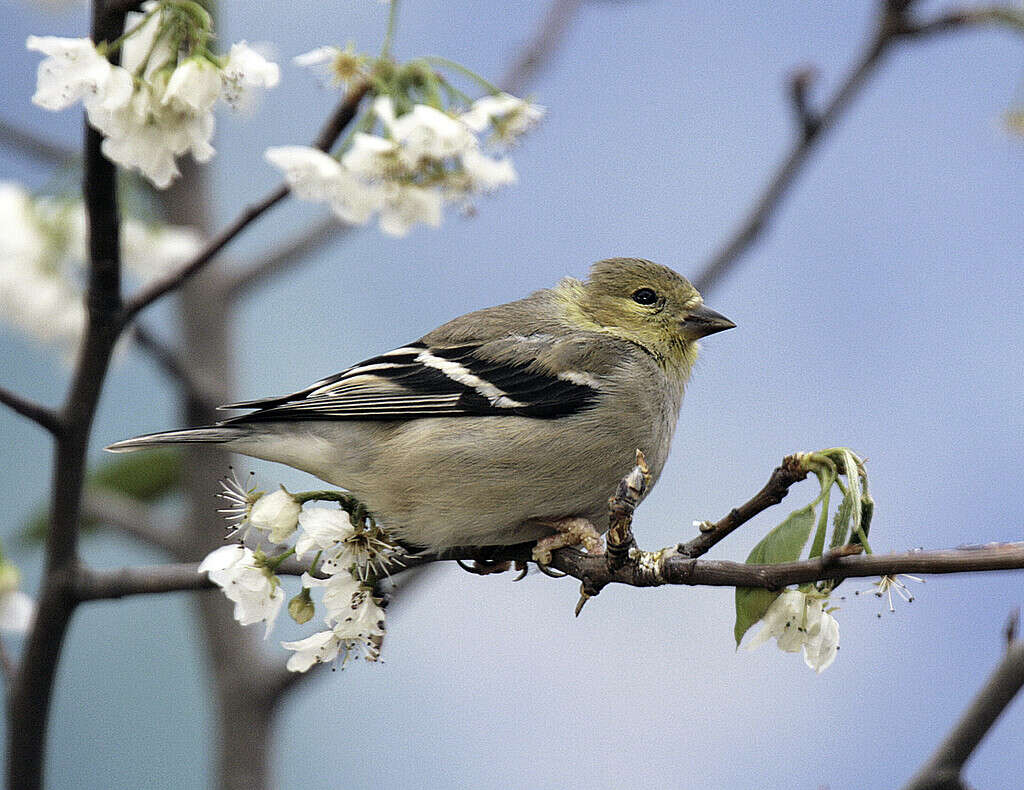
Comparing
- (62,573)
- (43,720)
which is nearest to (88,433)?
(62,573)

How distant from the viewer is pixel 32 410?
2.24m

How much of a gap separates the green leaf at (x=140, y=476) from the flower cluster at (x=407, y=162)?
2.08 m

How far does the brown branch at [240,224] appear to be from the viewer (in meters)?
2.35

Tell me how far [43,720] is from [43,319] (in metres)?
1.47

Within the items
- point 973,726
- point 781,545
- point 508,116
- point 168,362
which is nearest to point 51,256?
point 168,362

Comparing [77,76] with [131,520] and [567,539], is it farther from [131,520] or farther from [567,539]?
[131,520]

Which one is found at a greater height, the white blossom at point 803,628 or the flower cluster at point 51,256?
the white blossom at point 803,628

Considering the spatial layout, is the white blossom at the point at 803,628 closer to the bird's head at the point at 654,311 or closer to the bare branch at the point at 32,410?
the bird's head at the point at 654,311

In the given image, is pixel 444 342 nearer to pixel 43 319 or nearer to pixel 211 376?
pixel 43 319

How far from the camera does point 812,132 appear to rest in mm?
3254

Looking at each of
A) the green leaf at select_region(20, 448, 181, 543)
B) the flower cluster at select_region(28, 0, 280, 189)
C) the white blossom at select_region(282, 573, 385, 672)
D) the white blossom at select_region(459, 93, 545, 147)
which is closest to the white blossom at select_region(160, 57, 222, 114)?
the flower cluster at select_region(28, 0, 280, 189)

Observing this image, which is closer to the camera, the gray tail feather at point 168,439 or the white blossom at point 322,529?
the white blossom at point 322,529

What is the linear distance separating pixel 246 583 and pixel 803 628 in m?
1.00

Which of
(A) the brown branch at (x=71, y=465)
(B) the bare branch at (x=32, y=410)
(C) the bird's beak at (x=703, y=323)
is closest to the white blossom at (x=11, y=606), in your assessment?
(A) the brown branch at (x=71, y=465)
